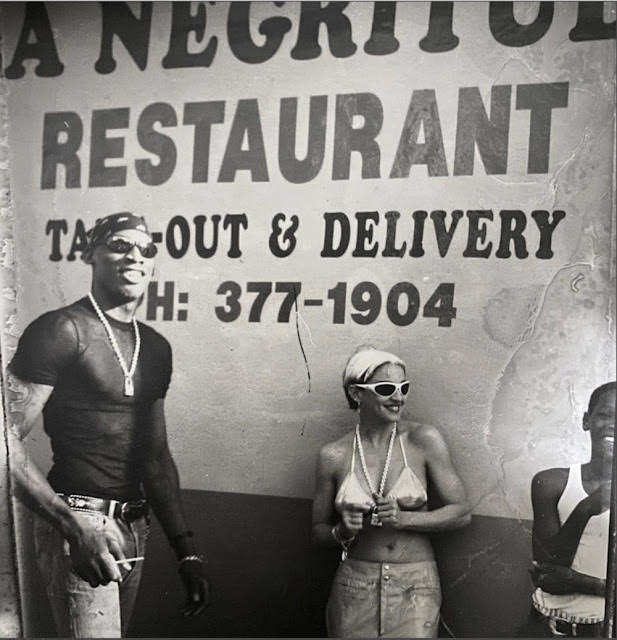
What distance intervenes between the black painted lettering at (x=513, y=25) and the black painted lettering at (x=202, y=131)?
0.84 metres

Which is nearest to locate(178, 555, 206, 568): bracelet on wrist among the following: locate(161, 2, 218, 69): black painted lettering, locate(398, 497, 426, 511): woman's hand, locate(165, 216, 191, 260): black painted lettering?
locate(398, 497, 426, 511): woman's hand

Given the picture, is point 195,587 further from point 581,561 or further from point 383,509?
point 581,561

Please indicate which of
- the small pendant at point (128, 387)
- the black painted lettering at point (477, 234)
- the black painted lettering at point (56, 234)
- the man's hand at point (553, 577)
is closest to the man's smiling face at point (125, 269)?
the black painted lettering at point (56, 234)

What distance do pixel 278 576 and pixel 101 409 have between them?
2.39 ft

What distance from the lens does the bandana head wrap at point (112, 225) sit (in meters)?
2.75

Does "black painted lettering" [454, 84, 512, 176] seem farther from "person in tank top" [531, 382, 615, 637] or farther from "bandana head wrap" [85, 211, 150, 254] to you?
"bandana head wrap" [85, 211, 150, 254]

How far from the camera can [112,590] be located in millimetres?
2705

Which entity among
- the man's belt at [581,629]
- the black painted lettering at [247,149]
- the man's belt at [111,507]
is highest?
the black painted lettering at [247,149]

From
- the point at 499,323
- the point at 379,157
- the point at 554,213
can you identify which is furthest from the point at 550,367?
the point at 379,157

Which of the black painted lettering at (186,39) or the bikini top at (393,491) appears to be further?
the black painted lettering at (186,39)

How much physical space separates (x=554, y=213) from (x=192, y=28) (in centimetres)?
123

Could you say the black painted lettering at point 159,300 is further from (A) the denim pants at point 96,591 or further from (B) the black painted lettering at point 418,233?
(B) the black painted lettering at point 418,233

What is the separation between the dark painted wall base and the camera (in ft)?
8.40

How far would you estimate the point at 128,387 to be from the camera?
271 cm
